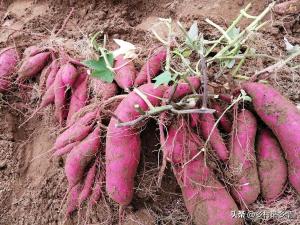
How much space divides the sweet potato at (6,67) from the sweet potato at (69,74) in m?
0.32

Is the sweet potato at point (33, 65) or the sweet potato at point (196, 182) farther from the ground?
the sweet potato at point (196, 182)

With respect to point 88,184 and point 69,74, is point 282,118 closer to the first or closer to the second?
point 88,184

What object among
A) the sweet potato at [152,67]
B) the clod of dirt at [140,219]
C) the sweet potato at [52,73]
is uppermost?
the sweet potato at [152,67]

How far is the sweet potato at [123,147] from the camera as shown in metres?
1.14

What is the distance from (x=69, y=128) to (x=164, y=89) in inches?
12.8

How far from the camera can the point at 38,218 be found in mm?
1369

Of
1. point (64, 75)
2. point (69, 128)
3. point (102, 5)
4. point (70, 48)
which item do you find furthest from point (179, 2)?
point (69, 128)

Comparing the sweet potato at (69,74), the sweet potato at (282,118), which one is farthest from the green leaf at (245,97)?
the sweet potato at (69,74)

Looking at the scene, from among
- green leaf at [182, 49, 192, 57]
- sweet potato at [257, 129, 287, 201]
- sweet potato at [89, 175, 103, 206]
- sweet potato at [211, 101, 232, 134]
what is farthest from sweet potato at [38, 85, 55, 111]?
sweet potato at [257, 129, 287, 201]

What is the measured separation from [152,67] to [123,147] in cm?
29

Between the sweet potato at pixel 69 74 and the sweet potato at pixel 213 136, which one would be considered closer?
the sweet potato at pixel 213 136

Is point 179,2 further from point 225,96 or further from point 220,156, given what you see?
point 220,156

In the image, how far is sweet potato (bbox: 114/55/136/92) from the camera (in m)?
1.27

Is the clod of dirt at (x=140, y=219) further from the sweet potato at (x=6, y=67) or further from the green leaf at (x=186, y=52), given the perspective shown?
the sweet potato at (x=6, y=67)
